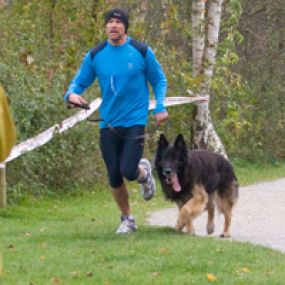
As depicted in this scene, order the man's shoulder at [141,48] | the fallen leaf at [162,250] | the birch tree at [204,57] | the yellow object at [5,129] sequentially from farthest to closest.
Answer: the birch tree at [204,57], the man's shoulder at [141,48], the fallen leaf at [162,250], the yellow object at [5,129]

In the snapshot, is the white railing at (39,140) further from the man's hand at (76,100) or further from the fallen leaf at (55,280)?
the fallen leaf at (55,280)

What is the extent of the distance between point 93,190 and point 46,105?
1798mm

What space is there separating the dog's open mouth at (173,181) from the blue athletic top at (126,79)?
2.37ft

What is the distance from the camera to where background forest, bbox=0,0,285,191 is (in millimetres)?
14141

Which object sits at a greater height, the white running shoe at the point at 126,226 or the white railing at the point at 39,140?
the white railing at the point at 39,140

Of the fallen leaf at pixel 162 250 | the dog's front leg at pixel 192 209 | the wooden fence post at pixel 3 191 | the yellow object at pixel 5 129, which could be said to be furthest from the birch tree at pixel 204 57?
the yellow object at pixel 5 129

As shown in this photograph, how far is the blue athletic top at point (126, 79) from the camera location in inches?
363

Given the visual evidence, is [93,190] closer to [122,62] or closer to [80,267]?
[122,62]

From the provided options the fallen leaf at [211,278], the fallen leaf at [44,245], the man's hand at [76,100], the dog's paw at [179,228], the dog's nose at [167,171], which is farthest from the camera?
the dog's paw at [179,228]

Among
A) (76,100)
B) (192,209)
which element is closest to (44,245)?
(76,100)

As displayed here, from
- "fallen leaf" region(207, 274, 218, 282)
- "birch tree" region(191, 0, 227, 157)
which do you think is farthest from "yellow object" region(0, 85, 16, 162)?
"birch tree" region(191, 0, 227, 157)

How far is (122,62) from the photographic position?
30.2 feet

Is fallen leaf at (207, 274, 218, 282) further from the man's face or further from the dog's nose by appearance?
the man's face

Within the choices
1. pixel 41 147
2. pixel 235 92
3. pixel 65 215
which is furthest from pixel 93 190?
pixel 235 92
